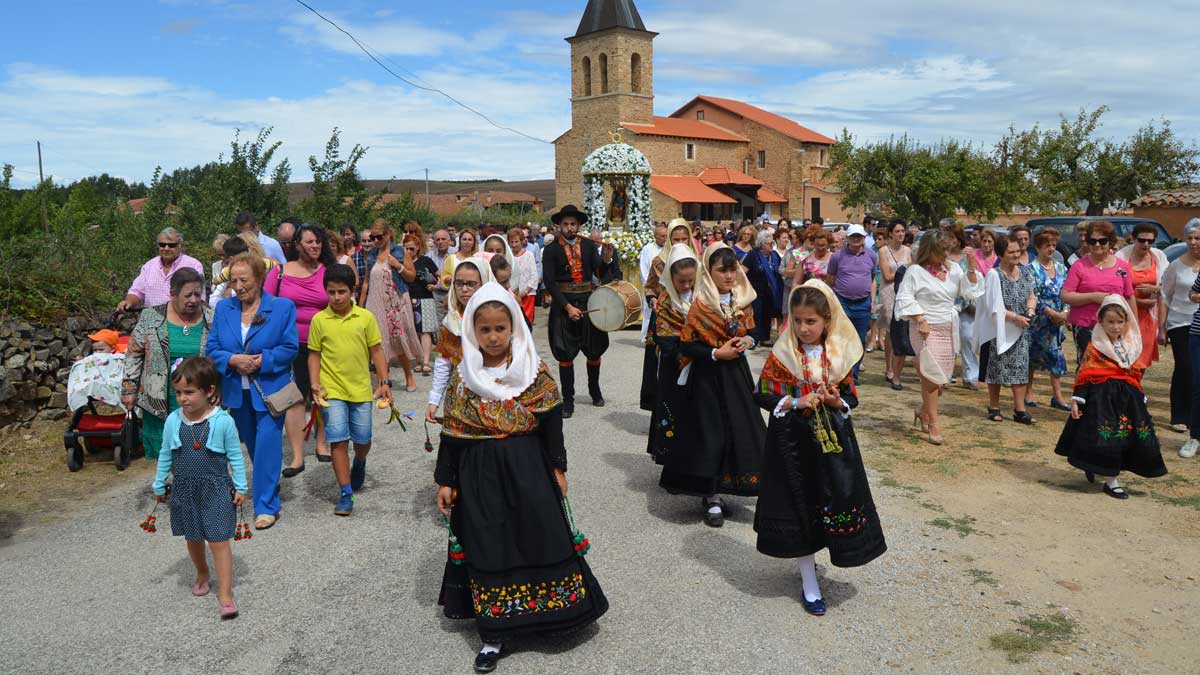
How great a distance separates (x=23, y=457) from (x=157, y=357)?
8.50 feet

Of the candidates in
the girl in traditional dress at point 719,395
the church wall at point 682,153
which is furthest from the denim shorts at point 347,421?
the church wall at point 682,153

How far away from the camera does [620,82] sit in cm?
6006

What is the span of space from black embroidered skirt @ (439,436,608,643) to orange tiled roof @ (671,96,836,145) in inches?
2569

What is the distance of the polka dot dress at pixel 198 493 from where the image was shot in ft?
14.8

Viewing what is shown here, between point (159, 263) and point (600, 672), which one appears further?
point (159, 263)

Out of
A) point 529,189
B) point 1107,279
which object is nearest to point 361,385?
point 1107,279

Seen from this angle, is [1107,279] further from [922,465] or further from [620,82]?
[620,82]

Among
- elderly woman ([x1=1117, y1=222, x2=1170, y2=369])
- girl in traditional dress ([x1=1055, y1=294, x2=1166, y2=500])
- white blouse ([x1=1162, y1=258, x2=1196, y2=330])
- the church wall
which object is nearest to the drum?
girl in traditional dress ([x1=1055, y1=294, x2=1166, y2=500])

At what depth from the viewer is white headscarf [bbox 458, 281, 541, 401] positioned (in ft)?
13.1

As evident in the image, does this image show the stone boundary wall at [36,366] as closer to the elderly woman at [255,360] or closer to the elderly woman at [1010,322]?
the elderly woman at [255,360]

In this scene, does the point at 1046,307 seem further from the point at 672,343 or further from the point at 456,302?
the point at 456,302

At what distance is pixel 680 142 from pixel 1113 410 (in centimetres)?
5979

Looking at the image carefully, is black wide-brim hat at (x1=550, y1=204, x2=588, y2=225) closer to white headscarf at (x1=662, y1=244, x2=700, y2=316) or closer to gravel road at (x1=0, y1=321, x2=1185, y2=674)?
white headscarf at (x1=662, y1=244, x2=700, y2=316)

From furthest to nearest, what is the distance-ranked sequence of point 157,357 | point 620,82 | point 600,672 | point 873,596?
point 620,82
point 157,357
point 873,596
point 600,672
